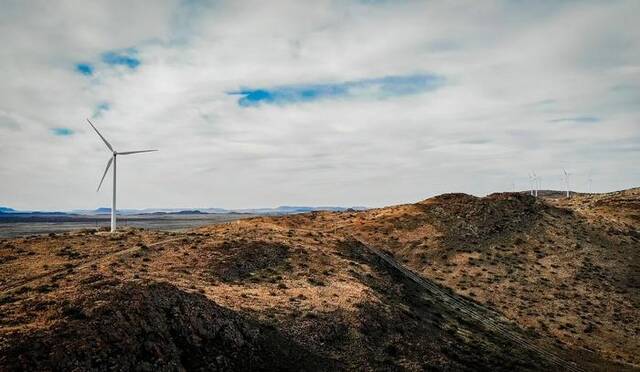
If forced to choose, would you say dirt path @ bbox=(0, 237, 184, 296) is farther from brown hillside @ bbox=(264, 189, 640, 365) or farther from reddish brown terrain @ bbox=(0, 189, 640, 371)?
brown hillside @ bbox=(264, 189, 640, 365)

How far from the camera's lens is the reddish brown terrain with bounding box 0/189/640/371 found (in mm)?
25406

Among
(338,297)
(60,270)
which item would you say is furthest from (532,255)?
(60,270)

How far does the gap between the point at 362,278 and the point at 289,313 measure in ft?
60.0

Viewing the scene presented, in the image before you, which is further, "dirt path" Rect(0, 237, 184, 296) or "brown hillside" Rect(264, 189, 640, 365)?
"brown hillside" Rect(264, 189, 640, 365)

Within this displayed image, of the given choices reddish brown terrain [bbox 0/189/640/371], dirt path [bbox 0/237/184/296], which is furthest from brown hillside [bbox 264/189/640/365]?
dirt path [bbox 0/237/184/296]

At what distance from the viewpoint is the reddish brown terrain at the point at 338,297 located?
2541cm

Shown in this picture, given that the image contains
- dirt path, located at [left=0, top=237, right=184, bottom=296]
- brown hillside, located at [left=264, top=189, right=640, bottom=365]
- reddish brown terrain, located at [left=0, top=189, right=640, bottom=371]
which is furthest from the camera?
brown hillside, located at [left=264, top=189, right=640, bottom=365]

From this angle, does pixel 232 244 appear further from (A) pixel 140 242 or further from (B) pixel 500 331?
(B) pixel 500 331

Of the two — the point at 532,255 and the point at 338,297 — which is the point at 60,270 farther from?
the point at 532,255

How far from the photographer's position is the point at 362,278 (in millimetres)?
52156

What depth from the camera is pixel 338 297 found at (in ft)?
136

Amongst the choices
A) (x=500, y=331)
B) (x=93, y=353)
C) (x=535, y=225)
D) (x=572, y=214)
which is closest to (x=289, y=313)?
(x=93, y=353)

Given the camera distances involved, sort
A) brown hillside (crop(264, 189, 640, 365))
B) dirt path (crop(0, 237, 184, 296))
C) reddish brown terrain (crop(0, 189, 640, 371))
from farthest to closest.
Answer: brown hillside (crop(264, 189, 640, 365))
dirt path (crop(0, 237, 184, 296))
reddish brown terrain (crop(0, 189, 640, 371))

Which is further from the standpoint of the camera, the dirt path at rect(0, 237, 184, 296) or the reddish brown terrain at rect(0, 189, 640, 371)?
the dirt path at rect(0, 237, 184, 296)
